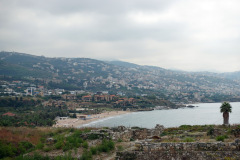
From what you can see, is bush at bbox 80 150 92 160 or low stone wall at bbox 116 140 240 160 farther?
bush at bbox 80 150 92 160

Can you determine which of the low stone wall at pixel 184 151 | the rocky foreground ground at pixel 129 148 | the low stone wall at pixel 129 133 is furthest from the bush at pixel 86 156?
the low stone wall at pixel 129 133

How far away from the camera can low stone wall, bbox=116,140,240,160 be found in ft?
27.9

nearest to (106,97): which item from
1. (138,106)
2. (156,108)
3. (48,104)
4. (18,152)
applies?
(138,106)

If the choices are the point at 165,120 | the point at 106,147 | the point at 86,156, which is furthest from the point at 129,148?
the point at 165,120

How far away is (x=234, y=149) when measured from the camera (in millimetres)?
8570

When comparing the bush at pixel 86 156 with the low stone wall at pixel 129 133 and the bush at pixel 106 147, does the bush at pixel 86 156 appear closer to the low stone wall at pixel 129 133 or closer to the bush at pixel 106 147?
the bush at pixel 106 147

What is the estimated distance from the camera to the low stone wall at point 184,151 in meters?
8.52

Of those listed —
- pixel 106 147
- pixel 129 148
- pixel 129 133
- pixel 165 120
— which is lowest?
pixel 165 120

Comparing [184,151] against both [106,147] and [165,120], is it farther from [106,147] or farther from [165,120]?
[165,120]

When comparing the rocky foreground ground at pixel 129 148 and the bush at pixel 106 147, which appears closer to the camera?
the rocky foreground ground at pixel 129 148

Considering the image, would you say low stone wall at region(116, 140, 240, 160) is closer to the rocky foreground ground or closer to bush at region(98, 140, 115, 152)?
the rocky foreground ground

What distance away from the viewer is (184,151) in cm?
884

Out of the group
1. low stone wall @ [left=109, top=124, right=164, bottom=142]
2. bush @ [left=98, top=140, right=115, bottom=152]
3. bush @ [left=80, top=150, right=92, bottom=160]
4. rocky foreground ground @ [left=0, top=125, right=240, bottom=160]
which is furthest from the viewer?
low stone wall @ [left=109, top=124, right=164, bottom=142]

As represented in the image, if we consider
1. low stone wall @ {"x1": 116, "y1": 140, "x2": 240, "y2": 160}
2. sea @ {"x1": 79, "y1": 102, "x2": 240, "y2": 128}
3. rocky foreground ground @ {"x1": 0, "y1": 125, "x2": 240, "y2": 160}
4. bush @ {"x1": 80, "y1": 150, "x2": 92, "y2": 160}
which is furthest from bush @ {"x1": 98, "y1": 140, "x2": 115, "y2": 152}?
sea @ {"x1": 79, "y1": 102, "x2": 240, "y2": 128}
